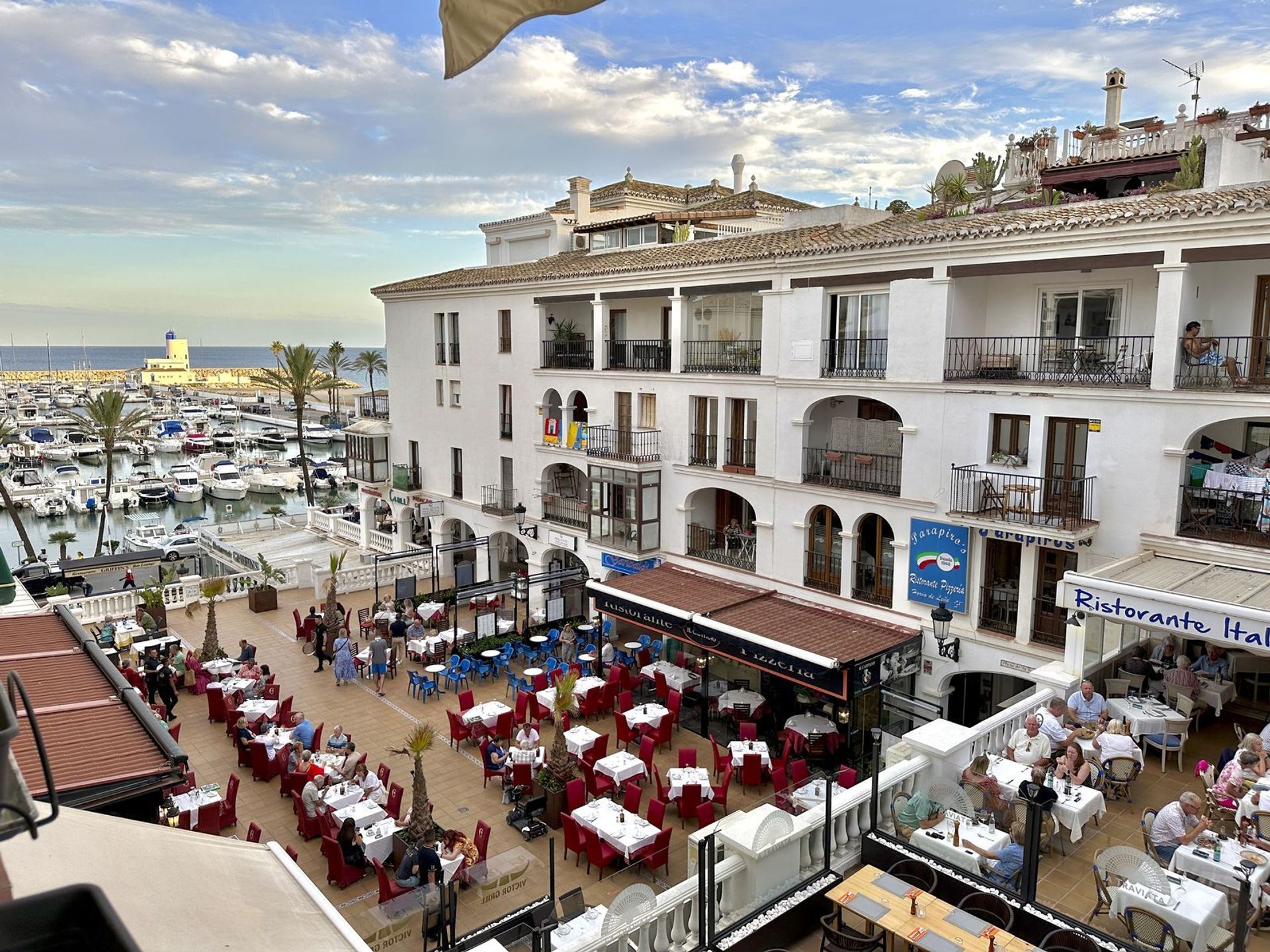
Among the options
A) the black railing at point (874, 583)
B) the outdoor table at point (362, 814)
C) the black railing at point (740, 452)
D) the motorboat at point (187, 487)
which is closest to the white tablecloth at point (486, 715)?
the outdoor table at point (362, 814)

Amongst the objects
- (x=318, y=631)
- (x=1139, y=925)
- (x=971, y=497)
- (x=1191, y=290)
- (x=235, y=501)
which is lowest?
(x=235, y=501)

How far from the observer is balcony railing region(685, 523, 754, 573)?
24.2 m

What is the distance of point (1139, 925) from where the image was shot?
9250 mm

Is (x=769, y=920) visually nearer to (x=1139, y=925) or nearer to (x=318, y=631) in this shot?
(x=1139, y=925)

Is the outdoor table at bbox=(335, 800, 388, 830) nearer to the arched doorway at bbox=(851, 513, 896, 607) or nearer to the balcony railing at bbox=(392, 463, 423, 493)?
the arched doorway at bbox=(851, 513, 896, 607)

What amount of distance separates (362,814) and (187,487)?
211 ft

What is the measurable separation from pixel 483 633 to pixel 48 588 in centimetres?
1762

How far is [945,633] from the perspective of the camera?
18.0 m

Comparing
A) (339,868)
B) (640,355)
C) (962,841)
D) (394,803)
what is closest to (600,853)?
(394,803)

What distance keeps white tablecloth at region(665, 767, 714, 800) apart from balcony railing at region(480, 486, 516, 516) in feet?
55.3

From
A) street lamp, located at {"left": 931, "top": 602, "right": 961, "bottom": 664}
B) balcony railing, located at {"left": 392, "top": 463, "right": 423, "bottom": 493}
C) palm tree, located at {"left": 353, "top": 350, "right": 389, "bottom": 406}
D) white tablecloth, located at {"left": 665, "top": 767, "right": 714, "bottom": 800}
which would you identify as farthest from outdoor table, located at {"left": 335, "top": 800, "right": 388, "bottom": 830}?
palm tree, located at {"left": 353, "top": 350, "right": 389, "bottom": 406}

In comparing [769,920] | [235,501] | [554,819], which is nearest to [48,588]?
[554,819]

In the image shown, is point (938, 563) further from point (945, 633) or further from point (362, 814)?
point (362, 814)

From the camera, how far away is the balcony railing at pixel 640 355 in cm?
2678
